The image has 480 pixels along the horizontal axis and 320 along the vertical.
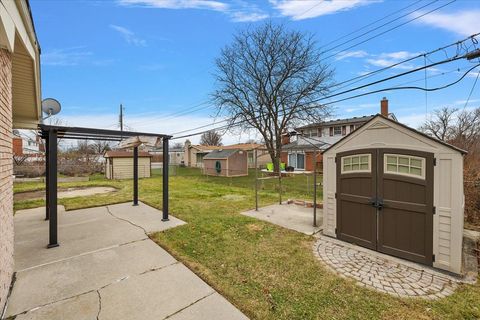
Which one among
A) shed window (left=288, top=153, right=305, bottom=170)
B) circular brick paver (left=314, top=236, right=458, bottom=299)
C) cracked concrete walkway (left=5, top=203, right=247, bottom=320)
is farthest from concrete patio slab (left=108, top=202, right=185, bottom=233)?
shed window (left=288, top=153, right=305, bottom=170)

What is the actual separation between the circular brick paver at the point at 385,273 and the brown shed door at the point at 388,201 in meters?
0.26

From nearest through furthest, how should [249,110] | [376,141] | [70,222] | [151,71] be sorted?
1. [376,141]
2. [70,222]
3. [151,71]
4. [249,110]

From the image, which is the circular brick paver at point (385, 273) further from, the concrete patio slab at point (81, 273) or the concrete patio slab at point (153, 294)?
the concrete patio slab at point (81, 273)

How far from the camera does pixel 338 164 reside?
4.65 m

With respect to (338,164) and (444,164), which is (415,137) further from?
(338,164)

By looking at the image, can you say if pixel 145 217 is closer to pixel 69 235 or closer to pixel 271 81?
pixel 69 235

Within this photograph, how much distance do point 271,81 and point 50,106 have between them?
606 inches

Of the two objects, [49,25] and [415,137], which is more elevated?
[49,25]

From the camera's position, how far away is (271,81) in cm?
1808

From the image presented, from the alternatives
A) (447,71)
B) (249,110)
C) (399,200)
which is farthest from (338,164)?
(249,110)

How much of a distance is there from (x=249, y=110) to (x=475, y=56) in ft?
49.4

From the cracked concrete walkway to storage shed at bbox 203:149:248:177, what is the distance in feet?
47.4

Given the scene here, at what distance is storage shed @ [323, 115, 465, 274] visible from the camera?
3320 millimetres

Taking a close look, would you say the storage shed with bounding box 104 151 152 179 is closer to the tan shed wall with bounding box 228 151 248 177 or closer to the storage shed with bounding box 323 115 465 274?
the tan shed wall with bounding box 228 151 248 177
